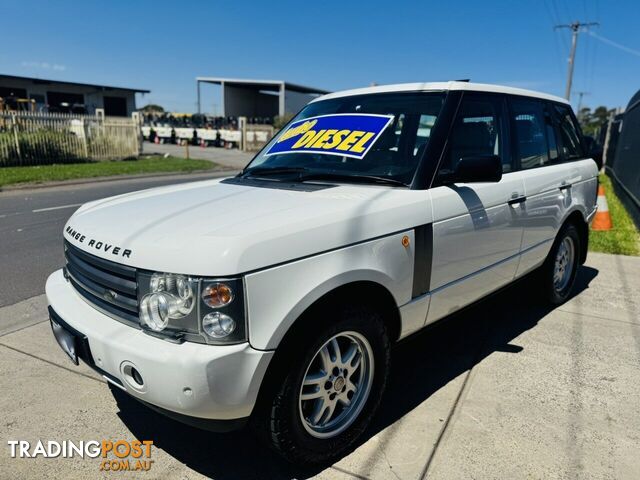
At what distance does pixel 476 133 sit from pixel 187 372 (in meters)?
2.54

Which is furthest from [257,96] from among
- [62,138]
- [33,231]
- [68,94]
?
[33,231]

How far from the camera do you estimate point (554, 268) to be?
185 inches

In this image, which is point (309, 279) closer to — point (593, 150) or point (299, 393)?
point (299, 393)

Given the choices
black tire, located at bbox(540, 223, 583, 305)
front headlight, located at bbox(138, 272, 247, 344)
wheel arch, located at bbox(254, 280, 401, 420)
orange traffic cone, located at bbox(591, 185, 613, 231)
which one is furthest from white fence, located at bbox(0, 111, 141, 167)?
wheel arch, located at bbox(254, 280, 401, 420)

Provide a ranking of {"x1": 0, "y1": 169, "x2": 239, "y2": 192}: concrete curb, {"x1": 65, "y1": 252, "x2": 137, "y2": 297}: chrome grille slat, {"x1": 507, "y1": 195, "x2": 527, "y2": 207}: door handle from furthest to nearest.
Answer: {"x1": 0, "y1": 169, "x2": 239, "y2": 192}: concrete curb → {"x1": 507, "y1": 195, "x2": 527, "y2": 207}: door handle → {"x1": 65, "y1": 252, "x2": 137, "y2": 297}: chrome grille slat

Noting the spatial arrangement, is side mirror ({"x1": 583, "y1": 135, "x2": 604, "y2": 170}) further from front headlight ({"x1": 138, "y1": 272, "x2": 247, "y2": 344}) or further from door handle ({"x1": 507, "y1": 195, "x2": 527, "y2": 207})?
front headlight ({"x1": 138, "y1": 272, "x2": 247, "y2": 344})

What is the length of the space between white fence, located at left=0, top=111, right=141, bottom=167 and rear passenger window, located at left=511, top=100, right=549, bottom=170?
698 inches

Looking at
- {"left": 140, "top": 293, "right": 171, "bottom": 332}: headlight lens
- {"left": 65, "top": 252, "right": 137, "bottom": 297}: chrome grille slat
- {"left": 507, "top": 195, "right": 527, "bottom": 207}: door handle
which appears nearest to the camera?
{"left": 140, "top": 293, "right": 171, "bottom": 332}: headlight lens

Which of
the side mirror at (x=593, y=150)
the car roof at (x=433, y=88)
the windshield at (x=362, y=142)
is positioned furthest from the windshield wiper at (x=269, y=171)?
the side mirror at (x=593, y=150)

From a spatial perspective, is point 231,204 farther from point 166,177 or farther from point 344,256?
point 166,177

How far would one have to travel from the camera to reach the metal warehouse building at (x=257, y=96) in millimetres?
53250

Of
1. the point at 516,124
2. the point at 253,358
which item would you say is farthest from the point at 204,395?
the point at 516,124

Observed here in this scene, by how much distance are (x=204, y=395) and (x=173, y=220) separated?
868mm

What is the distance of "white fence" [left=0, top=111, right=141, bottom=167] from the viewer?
17.2 m
